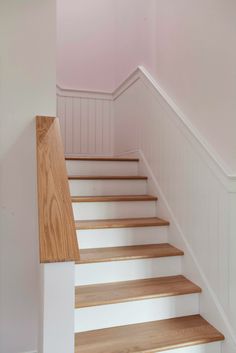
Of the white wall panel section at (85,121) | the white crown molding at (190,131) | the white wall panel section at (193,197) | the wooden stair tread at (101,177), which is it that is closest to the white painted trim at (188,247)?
the white wall panel section at (193,197)

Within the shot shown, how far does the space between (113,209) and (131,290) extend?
0.75 meters

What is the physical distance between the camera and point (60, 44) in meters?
3.80

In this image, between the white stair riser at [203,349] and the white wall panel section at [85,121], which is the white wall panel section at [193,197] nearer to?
the white stair riser at [203,349]

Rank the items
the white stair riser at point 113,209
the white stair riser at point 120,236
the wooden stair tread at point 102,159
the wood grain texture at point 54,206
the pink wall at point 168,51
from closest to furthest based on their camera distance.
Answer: the wood grain texture at point 54,206, the pink wall at point 168,51, the white stair riser at point 120,236, the white stair riser at point 113,209, the wooden stair tread at point 102,159

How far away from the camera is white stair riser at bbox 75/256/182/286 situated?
1.81 metres

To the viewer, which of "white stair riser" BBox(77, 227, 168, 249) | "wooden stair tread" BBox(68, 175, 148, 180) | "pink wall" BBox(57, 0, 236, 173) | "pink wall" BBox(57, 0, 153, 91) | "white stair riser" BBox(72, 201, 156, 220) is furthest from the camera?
"pink wall" BBox(57, 0, 153, 91)

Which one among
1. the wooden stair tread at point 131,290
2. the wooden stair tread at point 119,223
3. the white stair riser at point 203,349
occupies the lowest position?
the white stair riser at point 203,349

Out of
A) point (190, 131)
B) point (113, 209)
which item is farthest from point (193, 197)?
point (113, 209)

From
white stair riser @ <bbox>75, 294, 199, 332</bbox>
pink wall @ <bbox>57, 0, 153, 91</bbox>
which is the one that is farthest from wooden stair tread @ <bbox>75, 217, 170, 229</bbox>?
pink wall @ <bbox>57, 0, 153, 91</bbox>

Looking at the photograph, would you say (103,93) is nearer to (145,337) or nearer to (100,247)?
(100,247)

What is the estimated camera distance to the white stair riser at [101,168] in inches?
109

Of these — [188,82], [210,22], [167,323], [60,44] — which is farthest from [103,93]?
[167,323]

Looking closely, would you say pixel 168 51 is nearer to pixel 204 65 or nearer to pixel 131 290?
pixel 204 65

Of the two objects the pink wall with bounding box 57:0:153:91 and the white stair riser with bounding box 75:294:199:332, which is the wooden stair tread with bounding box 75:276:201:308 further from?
the pink wall with bounding box 57:0:153:91
